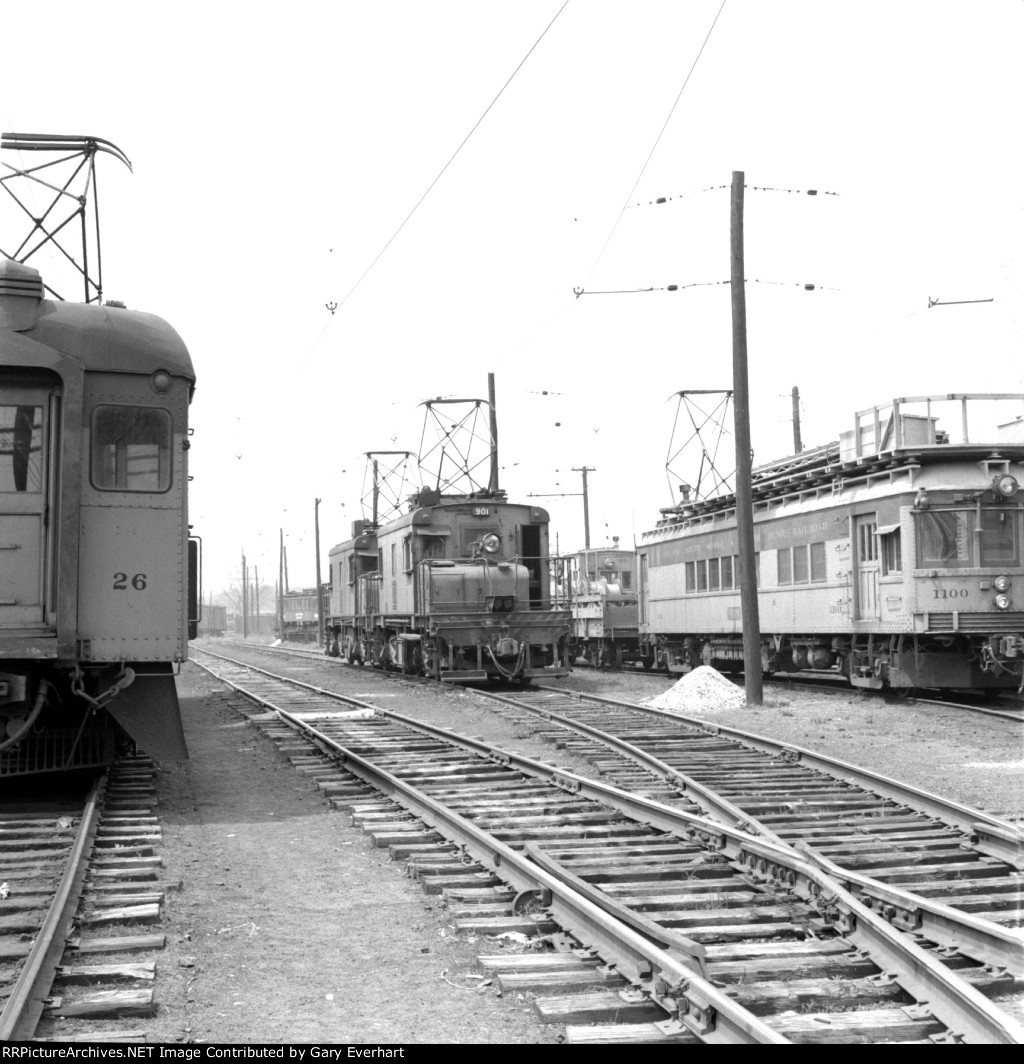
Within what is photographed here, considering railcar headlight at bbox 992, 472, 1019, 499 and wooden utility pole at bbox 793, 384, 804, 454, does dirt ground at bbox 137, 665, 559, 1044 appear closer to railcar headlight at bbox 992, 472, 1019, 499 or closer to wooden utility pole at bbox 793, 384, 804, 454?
railcar headlight at bbox 992, 472, 1019, 499

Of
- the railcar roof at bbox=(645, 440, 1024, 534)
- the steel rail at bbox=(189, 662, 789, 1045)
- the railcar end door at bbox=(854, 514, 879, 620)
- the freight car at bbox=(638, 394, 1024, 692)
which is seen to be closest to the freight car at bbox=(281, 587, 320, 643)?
the railcar roof at bbox=(645, 440, 1024, 534)

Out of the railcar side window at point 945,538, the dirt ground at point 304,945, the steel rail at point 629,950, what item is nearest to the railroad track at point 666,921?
the steel rail at point 629,950

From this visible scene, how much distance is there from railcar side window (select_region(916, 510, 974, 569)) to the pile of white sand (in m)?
3.34

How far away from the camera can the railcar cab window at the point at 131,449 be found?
32.8 feet

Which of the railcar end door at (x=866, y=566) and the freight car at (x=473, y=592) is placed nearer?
the railcar end door at (x=866, y=566)

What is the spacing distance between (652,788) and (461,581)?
1337 cm

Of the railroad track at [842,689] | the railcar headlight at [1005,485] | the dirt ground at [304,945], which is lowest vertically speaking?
the dirt ground at [304,945]

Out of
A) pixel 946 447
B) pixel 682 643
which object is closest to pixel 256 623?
pixel 682 643

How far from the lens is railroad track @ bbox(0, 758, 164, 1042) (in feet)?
16.7

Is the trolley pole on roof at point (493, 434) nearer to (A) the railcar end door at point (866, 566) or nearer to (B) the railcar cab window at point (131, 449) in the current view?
(A) the railcar end door at point (866, 566)

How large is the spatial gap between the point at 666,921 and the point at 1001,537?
13921 mm

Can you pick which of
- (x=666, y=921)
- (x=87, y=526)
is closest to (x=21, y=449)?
(x=87, y=526)

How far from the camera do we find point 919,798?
370 inches

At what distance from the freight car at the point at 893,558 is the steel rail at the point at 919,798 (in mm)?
5352
